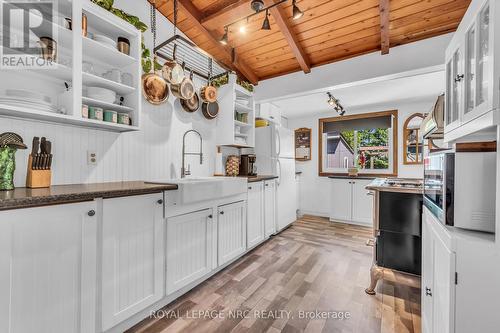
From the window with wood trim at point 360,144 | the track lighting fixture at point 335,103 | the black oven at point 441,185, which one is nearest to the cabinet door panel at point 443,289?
the black oven at point 441,185

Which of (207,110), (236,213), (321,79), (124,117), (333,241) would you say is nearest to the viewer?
(124,117)

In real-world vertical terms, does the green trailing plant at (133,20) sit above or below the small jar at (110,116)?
above

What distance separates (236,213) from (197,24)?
230cm

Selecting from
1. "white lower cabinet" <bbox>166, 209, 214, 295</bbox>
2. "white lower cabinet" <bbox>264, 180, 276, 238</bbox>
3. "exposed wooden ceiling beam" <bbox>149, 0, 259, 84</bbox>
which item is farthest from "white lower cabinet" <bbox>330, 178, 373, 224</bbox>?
"white lower cabinet" <bbox>166, 209, 214, 295</bbox>

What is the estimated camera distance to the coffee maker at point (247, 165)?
3330 millimetres

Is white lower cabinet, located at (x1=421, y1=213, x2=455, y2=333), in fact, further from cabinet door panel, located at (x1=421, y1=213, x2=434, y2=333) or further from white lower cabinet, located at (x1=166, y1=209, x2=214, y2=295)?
white lower cabinet, located at (x1=166, y1=209, x2=214, y2=295)

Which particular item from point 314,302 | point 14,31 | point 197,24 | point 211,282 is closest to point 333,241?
point 314,302

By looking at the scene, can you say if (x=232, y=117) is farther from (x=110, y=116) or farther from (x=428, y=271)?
(x=428, y=271)

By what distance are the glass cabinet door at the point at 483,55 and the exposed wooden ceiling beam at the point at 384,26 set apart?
1706mm

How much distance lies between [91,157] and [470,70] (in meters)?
2.47

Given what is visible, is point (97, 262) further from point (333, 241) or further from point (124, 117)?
point (333, 241)

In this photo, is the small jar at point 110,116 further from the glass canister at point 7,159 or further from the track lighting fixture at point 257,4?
the track lighting fixture at point 257,4

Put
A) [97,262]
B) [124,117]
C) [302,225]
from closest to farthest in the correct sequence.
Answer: [97,262]
[124,117]
[302,225]

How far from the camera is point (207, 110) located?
2857 millimetres
